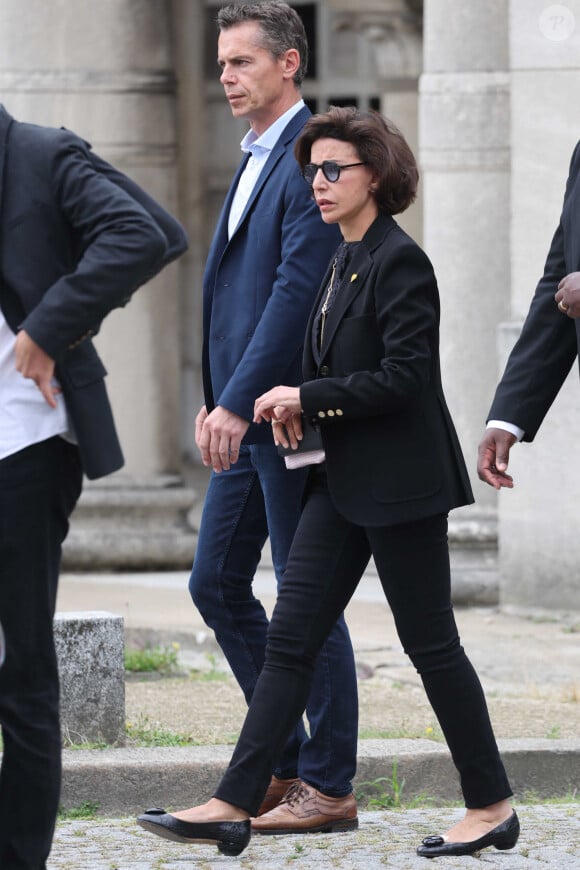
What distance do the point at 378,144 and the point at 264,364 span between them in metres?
0.55

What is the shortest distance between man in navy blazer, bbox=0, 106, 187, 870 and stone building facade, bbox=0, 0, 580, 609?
474 cm

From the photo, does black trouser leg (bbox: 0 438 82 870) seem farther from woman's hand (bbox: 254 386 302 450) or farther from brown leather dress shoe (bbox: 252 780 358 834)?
brown leather dress shoe (bbox: 252 780 358 834)

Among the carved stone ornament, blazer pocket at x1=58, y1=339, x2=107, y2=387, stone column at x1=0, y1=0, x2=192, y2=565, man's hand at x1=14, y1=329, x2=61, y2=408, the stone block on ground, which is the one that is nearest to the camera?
man's hand at x1=14, y1=329, x2=61, y2=408

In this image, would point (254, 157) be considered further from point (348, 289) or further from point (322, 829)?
point (322, 829)

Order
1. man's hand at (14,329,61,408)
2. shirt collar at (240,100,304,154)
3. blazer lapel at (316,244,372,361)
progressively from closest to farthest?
man's hand at (14,329,61,408)
blazer lapel at (316,244,372,361)
shirt collar at (240,100,304,154)

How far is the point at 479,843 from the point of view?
4.52 meters

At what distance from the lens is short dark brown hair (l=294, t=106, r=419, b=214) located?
4547 mm

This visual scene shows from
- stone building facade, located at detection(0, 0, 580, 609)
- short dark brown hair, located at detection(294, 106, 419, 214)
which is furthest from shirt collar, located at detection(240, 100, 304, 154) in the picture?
stone building facade, located at detection(0, 0, 580, 609)

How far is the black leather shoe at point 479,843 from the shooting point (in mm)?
4523

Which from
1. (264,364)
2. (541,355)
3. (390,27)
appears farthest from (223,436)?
(390,27)

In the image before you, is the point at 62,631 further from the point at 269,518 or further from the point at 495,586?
the point at 495,586

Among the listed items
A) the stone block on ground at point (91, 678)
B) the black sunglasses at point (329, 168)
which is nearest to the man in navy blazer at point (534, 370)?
the black sunglasses at point (329, 168)

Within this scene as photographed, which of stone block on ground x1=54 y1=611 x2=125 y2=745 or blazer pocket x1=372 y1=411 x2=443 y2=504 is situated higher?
blazer pocket x1=372 y1=411 x2=443 y2=504

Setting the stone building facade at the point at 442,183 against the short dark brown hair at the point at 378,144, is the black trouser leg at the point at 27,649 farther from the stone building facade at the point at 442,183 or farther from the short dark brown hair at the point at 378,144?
the stone building facade at the point at 442,183
